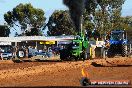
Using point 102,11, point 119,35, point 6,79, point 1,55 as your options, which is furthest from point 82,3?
point 102,11

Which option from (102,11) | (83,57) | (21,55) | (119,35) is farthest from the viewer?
(102,11)

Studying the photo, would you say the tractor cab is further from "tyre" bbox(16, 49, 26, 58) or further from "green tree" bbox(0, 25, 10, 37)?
"green tree" bbox(0, 25, 10, 37)

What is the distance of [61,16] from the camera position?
119500 millimetres

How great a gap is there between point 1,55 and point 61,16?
224 feet

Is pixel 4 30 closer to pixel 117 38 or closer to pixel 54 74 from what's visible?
pixel 117 38

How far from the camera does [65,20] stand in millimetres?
115438

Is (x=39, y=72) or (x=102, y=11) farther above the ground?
(x=102, y=11)

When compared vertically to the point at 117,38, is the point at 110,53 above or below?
below

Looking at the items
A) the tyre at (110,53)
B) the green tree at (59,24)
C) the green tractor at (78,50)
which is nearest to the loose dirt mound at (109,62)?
the green tractor at (78,50)

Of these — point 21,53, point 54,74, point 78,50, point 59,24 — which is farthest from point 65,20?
point 54,74

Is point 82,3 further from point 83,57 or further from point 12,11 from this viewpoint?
point 12,11

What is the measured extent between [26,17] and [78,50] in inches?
3041

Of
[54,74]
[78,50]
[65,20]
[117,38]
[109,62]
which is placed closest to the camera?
[54,74]

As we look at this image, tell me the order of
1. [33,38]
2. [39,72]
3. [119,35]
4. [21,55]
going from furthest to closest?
[33,38] → [21,55] → [119,35] → [39,72]
